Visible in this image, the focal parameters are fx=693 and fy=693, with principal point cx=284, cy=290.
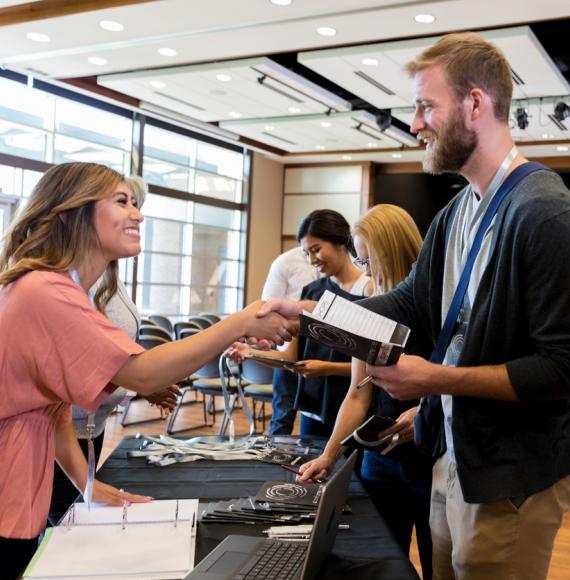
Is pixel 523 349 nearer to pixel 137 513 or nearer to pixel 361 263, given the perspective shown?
pixel 137 513

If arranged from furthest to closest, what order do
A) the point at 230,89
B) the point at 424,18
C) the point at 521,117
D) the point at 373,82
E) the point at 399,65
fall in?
the point at 230,89 → the point at 521,117 → the point at 373,82 → the point at 399,65 → the point at 424,18

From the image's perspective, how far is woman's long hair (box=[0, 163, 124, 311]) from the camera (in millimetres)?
1649

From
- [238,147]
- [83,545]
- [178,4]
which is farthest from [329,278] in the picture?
[238,147]

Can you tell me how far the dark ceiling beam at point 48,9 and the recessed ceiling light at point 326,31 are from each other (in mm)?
1565

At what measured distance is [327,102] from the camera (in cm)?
866

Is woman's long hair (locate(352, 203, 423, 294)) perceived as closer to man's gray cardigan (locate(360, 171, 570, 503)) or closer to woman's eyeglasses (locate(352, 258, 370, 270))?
woman's eyeglasses (locate(352, 258, 370, 270))

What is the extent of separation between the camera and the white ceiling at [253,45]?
5.52 m

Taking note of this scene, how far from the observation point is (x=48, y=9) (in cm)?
607

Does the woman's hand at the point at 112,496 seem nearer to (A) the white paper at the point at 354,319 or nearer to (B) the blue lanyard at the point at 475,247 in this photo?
(A) the white paper at the point at 354,319

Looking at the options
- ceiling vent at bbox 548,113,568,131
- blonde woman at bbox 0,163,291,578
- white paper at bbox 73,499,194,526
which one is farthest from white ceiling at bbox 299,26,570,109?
Result: white paper at bbox 73,499,194,526

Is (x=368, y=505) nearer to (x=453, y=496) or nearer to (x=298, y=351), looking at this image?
(x=453, y=496)

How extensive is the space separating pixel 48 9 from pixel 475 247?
5.71 meters

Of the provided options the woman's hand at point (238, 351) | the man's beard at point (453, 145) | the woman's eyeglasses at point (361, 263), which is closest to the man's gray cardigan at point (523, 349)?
the man's beard at point (453, 145)

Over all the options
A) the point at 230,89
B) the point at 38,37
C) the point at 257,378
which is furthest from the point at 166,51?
the point at 257,378
